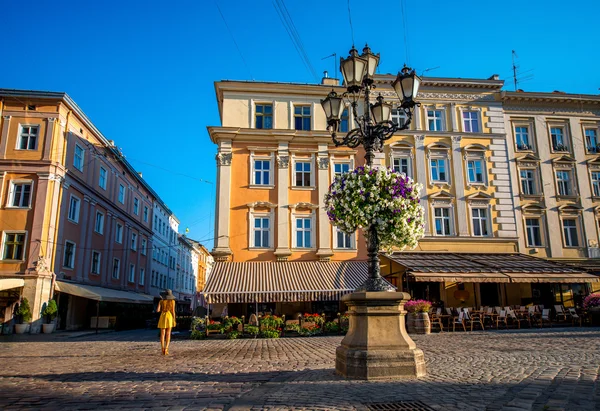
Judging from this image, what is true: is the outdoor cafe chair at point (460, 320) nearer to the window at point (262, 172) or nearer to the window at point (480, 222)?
the window at point (480, 222)

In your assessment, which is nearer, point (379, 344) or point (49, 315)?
point (379, 344)

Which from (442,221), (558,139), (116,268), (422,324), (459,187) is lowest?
(422,324)

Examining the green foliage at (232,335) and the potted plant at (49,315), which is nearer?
the green foliage at (232,335)

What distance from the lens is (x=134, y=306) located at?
36.8 m

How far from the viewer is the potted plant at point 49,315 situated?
75.5ft

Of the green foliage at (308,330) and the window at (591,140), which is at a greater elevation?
the window at (591,140)

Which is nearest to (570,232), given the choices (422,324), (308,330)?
(422,324)

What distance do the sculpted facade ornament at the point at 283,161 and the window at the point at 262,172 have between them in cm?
62

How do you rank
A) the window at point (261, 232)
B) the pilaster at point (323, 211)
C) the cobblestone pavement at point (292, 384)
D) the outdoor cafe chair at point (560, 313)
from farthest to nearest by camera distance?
the window at point (261, 232) → the pilaster at point (323, 211) → the outdoor cafe chair at point (560, 313) → the cobblestone pavement at point (292, 384)

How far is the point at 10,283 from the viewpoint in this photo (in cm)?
2241

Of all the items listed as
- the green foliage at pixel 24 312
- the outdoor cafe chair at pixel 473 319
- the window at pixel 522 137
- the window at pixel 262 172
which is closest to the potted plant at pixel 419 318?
the outdoor cafe chair at pixel 473 319

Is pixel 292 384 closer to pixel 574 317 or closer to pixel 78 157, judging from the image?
pixel 574 317

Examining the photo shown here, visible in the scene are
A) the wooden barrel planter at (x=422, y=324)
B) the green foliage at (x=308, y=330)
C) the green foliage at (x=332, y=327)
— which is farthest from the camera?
the green foliage at (x=332, y=327)

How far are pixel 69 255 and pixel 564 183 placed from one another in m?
29.9
